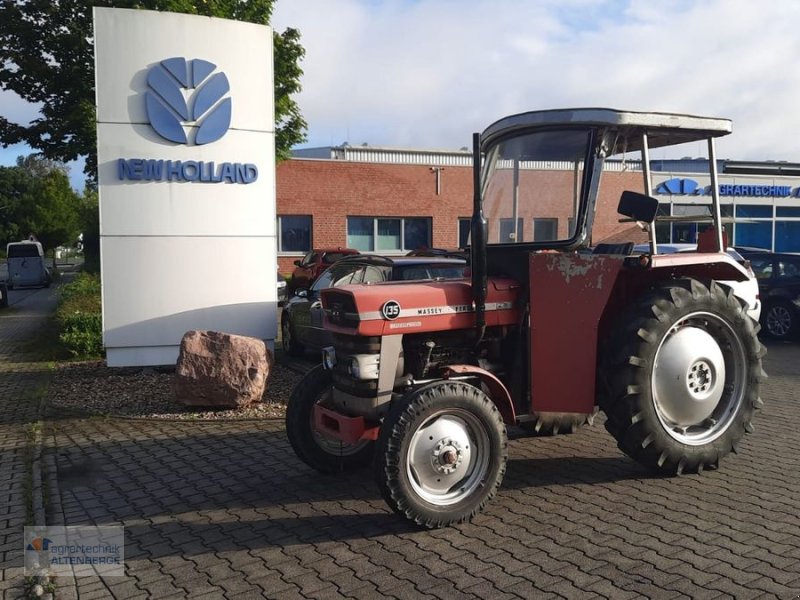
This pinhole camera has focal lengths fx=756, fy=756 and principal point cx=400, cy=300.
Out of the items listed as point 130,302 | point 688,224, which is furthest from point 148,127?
point 688,224

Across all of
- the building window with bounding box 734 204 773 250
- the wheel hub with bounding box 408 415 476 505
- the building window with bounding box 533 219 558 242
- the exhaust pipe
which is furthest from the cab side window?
the building window with bounding box 734 204 773 250

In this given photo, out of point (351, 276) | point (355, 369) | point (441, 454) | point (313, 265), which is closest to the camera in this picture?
point (441, 454)

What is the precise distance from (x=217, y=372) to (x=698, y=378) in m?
4.88

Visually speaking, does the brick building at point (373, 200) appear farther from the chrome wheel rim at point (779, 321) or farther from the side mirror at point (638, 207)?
the side mirror at point (638, 207)

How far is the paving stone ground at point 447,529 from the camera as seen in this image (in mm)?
4004

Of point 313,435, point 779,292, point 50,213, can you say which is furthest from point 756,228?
point 50,213

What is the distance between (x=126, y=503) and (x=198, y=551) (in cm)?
119

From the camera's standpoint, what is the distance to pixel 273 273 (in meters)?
10.8

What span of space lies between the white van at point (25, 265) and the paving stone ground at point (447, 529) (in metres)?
32.4

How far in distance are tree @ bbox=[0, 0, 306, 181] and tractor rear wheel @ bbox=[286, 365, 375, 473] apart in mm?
13530

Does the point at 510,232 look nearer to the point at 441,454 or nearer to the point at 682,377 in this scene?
the point at 682,377

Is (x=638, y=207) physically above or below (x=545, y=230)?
above

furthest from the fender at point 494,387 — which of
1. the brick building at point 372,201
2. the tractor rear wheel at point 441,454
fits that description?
the brick building at point 372,201

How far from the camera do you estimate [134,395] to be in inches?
364
